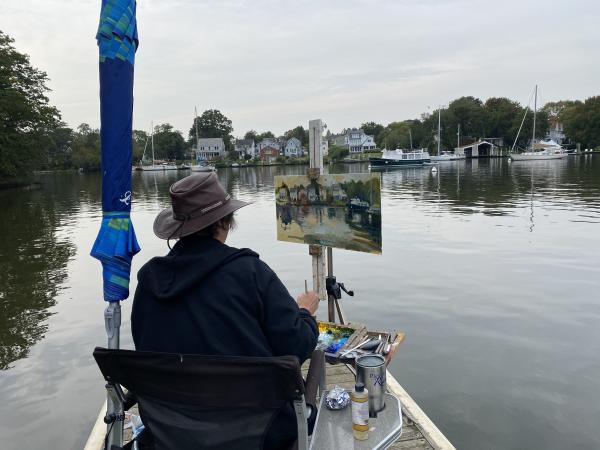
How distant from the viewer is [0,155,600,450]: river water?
4523 mm

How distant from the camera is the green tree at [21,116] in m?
38.6

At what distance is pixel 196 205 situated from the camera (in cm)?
215

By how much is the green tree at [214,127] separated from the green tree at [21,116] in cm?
6944

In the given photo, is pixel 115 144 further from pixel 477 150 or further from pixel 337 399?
pixel 477 150

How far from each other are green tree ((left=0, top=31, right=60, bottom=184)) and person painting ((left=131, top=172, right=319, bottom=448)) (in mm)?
43232

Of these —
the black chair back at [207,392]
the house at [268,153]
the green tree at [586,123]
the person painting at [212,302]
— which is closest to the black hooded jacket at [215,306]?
the person painting at [212,302]

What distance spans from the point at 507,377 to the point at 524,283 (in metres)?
3.58

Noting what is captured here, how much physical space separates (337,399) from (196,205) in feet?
5.31

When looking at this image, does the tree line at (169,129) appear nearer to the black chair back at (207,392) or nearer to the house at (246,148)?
the house at (246,148)

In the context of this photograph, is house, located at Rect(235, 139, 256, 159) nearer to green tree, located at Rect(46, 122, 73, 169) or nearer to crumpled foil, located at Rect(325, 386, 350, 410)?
green tree, located at Rect(46, 122, 73, 169)

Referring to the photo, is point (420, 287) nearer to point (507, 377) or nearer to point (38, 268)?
point (507, 377)

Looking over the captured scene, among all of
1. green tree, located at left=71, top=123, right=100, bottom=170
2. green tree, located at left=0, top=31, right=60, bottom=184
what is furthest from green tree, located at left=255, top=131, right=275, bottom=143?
green tree, located at left=0, top=31, right=60, bottom=184

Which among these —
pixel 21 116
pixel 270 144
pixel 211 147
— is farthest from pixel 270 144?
pixel 21 116

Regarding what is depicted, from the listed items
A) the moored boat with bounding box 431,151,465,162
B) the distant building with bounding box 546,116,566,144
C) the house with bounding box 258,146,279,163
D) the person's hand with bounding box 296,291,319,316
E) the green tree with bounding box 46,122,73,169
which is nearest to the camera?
the person's hand with bounding box 296,291,319,316
